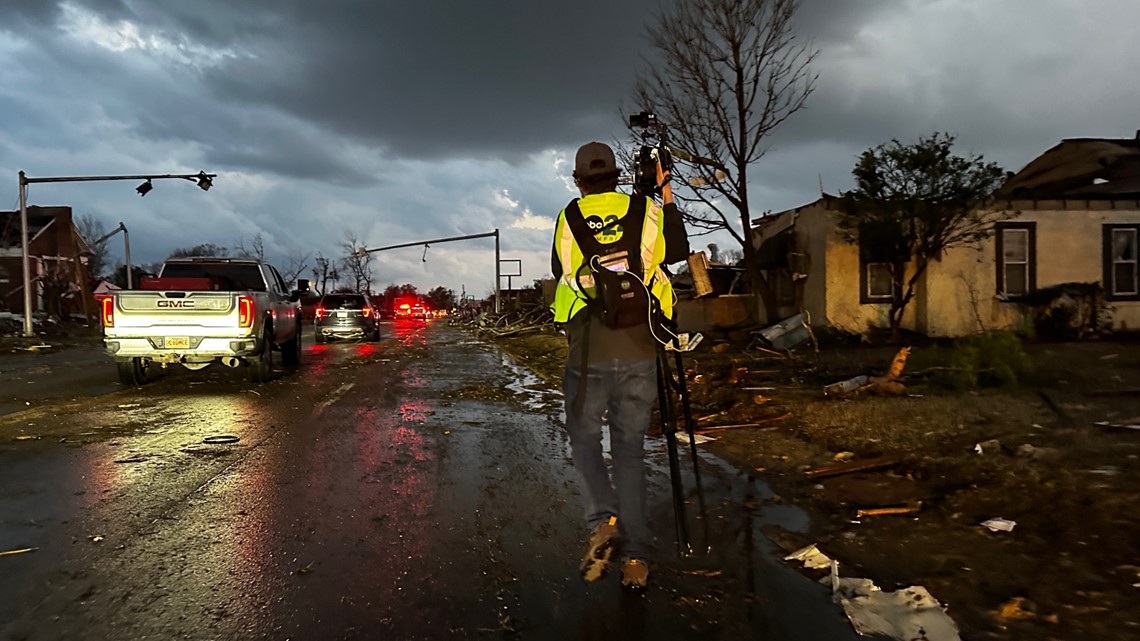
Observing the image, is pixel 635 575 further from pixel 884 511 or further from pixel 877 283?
pixel 877 283

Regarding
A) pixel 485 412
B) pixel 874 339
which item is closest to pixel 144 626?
pixel 485 412

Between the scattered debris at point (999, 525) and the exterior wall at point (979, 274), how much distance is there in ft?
41.1

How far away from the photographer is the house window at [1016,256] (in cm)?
1672

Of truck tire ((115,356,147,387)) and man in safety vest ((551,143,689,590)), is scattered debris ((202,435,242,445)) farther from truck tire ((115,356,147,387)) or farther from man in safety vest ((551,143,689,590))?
truck tire ((115,356,147,387))

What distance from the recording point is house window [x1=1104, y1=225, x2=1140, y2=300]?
55.2 ft

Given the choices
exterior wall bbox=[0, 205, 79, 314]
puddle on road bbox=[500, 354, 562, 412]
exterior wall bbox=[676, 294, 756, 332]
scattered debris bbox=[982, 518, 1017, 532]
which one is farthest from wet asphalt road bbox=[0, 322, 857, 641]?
exterior wall bbox=[0, 205, 79, 314]

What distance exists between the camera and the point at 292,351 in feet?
51.7

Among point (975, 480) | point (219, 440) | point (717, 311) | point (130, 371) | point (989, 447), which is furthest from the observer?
point (717, 311)

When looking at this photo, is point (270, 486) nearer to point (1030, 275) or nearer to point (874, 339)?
point (874, 339)

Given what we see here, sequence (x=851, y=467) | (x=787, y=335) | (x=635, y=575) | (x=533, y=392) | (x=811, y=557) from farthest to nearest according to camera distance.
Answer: (x=787, y=335) < (x=533, y=392) < (x=851, y=467) < (x=811, y=557) < (x=635, y=575)

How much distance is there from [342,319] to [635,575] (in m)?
23.4

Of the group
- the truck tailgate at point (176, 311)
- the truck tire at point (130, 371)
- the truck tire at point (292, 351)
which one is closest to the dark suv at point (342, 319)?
the truck tire at point (292, 351)

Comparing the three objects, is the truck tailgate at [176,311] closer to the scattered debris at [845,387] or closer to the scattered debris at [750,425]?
the scattered debris at [750,425]

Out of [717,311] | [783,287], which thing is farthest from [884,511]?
[717,311]
